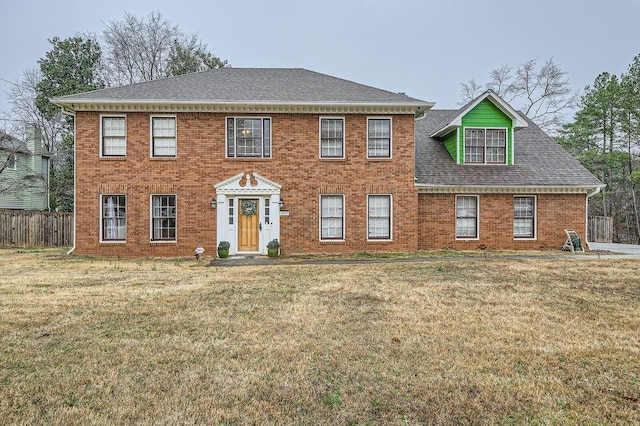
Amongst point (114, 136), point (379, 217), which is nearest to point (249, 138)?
point (114, 136)

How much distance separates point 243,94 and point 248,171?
2868 millimetres

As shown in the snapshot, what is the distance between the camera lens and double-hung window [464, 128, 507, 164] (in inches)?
675

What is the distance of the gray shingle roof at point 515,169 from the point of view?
1627cm

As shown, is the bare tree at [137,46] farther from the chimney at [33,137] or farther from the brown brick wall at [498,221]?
the brown brick wall at [498,221]

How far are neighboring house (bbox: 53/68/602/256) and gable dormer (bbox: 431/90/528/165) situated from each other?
156cm

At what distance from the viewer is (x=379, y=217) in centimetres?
1570

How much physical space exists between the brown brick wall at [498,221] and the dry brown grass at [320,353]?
24.8ft

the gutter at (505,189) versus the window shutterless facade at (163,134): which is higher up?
the window shutterless facade at (163,134)

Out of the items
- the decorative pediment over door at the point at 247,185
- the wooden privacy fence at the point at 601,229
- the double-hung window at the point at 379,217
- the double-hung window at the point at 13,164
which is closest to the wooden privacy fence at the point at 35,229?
the double-hung window at the point at 13,164

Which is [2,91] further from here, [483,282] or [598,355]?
[598,355]

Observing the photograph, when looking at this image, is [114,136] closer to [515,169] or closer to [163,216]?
[163,216]

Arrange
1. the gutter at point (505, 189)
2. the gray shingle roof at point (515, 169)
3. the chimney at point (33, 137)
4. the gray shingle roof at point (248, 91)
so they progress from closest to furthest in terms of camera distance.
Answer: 1. the gray shingle roof at point (248, 91)
2. the gutter at point (505, 189)
3. the gray shingle roof at point (515, 169)
4. the chimney at point (33, 137)

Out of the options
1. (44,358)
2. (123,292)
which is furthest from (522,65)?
(44,358)

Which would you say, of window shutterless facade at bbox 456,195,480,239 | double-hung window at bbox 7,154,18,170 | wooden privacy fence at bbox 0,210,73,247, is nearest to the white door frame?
window shutterless facade at bbox 456,195,480,239
